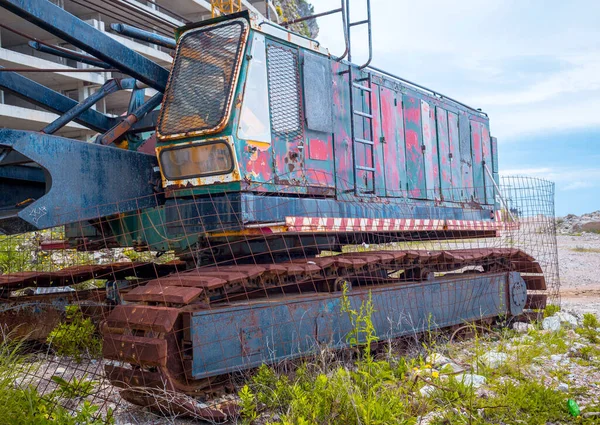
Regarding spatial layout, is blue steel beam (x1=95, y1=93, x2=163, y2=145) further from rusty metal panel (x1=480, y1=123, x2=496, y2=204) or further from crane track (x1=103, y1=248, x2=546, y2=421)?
rusty metal panel (x1=480, y1=123, x2=496, y2=204)

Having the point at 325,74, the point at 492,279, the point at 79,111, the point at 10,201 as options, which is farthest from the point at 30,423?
the point at 492,279

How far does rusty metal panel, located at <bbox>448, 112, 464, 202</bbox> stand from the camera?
10633 mm

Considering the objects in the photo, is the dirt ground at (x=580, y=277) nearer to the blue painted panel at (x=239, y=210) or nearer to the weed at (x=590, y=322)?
the weed at (x=590, y=322)

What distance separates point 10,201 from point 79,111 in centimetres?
121

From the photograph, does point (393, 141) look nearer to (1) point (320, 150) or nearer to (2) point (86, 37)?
(1) point (320, 150)

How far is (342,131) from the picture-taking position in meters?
7.63

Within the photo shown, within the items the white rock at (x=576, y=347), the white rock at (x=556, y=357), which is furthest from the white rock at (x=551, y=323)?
the white rock at (x=556, y=357)

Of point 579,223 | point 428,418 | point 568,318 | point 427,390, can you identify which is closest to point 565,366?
point 427,390

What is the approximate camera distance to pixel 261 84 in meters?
6.37

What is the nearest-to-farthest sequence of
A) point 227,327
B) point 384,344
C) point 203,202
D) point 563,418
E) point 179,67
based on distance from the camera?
point 563,418
point 227,327
point 203,202
point 179,67
point 384,344

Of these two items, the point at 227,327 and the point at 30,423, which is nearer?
the point at 30,423

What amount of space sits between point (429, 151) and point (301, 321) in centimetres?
483

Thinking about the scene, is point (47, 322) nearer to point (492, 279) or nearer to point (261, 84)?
point (261, 84)

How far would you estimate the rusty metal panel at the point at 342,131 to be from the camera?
7.47m
